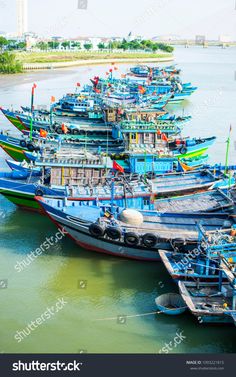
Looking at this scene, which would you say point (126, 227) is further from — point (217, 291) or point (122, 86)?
point (122, 86)

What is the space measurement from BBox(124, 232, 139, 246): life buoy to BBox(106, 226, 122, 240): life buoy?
0.24 m

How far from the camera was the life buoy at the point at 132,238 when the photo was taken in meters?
17.7

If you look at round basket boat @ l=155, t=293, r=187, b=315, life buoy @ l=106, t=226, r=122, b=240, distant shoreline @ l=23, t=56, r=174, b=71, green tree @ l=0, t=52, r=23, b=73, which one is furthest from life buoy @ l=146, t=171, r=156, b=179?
distant shoreline @ l=23, t=56, r=174, b=71

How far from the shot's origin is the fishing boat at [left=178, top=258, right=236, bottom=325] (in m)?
14.1

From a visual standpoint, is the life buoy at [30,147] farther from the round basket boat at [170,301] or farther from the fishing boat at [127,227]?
the round basket boat at [170,301]

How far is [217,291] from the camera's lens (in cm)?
1510

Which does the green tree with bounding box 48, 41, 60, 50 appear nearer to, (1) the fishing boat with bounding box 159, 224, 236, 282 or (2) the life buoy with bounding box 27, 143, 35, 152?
(2) the life buoy with bounding box 27, 143, 35, 152

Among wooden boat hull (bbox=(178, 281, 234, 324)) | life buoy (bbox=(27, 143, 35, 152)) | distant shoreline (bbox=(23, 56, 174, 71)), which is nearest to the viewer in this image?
wooden boat hull (bbox=(178, 281, 234, 324))

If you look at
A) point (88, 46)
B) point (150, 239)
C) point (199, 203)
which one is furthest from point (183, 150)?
point (88, 46)

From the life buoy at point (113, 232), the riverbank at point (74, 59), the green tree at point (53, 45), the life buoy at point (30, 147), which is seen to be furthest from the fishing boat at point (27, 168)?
the green tree at point (53, 45)

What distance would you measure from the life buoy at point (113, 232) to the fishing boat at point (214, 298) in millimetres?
3182

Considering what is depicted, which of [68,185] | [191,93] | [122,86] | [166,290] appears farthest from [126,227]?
[191,93]

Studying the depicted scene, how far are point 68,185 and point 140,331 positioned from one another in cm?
786

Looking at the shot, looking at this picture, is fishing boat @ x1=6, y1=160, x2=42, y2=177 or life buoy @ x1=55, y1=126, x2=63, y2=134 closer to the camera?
fishing boat @ x1=6, y1=160, x2=42, y2=177
